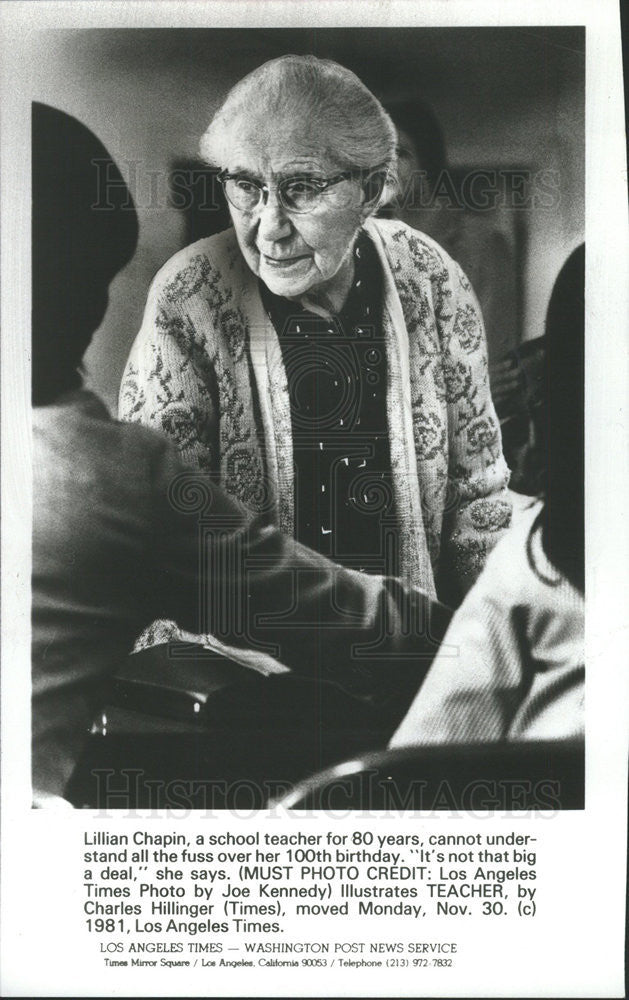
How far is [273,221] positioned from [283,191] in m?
0.05

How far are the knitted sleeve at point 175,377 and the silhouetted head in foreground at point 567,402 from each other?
60cm

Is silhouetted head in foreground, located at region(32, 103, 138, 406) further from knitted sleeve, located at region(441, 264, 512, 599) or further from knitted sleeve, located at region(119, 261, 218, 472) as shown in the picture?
knitted sleeve, located at region(441, 264, 512, 599)

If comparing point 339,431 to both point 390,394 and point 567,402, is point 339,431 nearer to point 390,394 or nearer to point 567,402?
point 390,394

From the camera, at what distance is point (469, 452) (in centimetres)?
164

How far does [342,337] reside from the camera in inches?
64.2

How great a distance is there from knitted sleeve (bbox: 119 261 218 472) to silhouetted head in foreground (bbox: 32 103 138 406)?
3.5 inches

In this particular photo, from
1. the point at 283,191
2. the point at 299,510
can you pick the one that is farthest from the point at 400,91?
the point at 299,510

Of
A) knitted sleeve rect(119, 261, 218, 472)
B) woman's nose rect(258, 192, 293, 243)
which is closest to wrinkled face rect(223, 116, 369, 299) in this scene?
woman's nose rect(258, 192, 293, 243)

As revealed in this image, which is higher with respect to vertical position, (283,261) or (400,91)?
(400,91)

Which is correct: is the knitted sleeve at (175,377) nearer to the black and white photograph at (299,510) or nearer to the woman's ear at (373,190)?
the black and white photograph at (299,510)

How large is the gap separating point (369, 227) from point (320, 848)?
1088 millimetres

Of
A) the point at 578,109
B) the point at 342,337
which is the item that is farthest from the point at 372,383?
the point at 578,109

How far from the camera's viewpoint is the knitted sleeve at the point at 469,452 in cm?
164

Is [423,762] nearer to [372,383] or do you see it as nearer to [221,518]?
[221,518]
